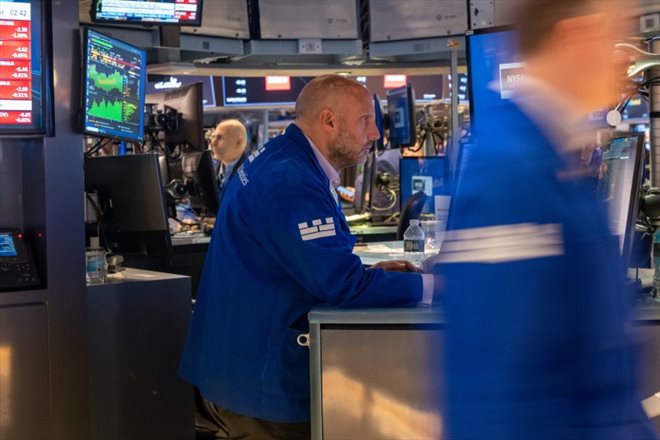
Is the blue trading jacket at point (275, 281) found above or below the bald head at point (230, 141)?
below

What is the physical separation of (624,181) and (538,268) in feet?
3.77

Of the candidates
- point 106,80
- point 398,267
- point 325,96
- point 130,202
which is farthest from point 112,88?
point 398,267

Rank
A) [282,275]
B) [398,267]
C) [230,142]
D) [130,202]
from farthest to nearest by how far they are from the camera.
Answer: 1. [230,142]
2. [130,202]
3. [398,267]
4. [282,275]

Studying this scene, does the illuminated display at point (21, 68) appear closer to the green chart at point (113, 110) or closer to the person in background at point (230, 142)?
the green chart at point (113, 110)

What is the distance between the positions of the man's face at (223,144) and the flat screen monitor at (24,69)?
3963mm

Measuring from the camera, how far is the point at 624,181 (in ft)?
7.43

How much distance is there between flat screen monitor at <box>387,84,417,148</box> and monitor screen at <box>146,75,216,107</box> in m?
1.59

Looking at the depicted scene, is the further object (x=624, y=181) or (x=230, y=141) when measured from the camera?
(x=230, y=141)

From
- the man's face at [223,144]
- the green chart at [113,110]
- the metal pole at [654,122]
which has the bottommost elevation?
the metal pole at [654,122]

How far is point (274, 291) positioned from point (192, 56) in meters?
4.82

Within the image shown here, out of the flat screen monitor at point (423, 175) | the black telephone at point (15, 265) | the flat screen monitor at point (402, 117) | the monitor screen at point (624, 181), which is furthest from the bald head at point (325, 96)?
the flat screen monitor at point (402, 117)

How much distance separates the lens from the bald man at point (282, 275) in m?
2.23

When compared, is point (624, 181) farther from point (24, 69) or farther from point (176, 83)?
point (176, 83)

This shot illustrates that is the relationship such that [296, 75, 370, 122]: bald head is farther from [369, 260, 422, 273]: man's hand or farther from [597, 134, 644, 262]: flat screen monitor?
[597, 134, 644, 262]: flat screen monitor
